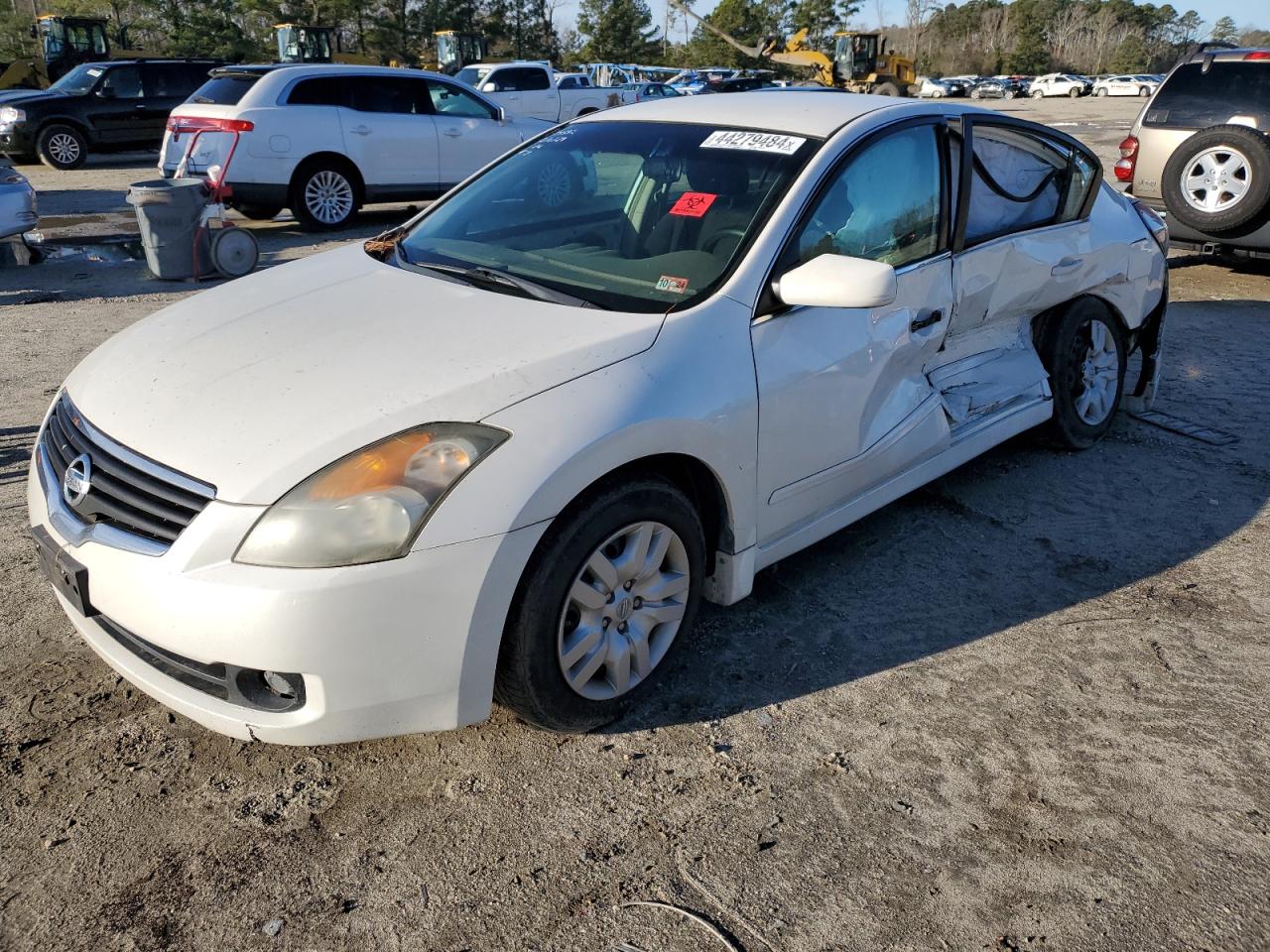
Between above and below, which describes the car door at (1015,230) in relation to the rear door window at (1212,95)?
below

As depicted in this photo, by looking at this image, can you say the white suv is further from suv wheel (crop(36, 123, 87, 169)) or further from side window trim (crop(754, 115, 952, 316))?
side window trim (crop(754, 115, 952, 316))

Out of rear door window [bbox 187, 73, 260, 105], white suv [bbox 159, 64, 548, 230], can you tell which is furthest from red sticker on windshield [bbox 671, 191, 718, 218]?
rear door window [bbox 187, 73, 260, 105]

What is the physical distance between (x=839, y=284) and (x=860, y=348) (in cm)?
50

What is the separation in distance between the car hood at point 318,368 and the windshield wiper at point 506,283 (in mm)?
55

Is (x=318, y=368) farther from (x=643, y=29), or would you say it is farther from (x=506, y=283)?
(x=643, y=29)

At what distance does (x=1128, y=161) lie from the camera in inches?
352

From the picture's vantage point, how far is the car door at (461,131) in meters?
12.0

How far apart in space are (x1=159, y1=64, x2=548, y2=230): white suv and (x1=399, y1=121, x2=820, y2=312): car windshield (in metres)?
7.63

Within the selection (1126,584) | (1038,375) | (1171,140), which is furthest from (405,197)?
(1126,584)

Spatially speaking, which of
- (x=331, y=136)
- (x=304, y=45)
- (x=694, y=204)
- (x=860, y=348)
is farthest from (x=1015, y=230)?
(x=304, y=45)

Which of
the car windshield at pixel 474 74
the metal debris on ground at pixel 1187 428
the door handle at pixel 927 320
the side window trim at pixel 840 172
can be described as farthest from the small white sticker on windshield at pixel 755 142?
the car windshield at pixel 474 74

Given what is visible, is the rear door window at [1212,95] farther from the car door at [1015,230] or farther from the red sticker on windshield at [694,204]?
the red sticker on windshield at [694,204]

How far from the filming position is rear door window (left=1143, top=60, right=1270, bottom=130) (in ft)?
26.6

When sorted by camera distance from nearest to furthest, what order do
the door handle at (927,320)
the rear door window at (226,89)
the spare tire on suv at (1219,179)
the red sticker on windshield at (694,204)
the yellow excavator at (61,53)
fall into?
the red sticker on windshield at (694,204) < the door handle at (927,320) < the spare tire on suv at (1219,179) < the rear door window at (226,89) < the yellow excavator at (61,53)
